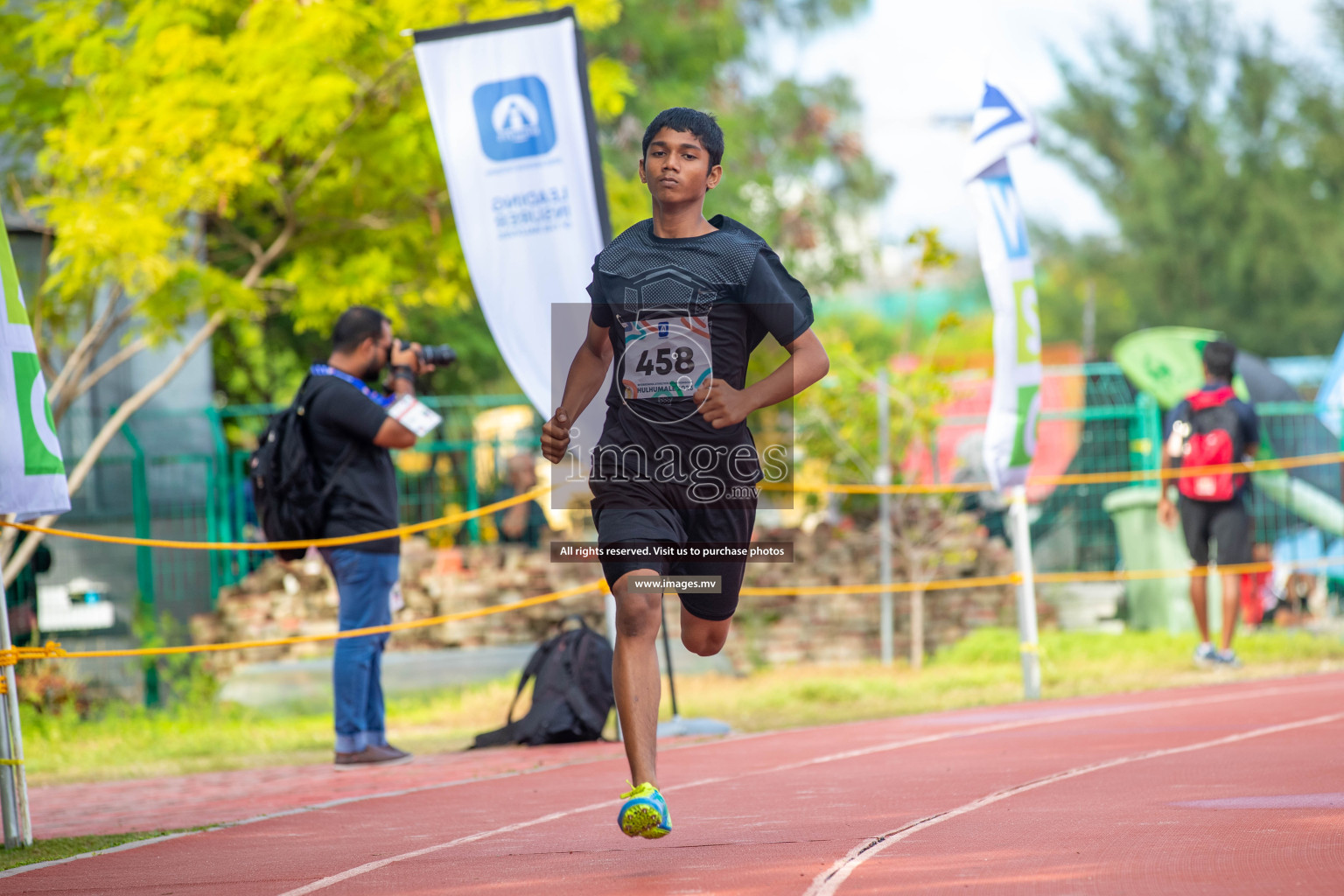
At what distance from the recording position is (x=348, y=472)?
830 cm

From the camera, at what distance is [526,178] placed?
28.4ft

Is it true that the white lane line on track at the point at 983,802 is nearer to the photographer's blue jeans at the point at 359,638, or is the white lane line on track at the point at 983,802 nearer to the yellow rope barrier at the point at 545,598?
the yellow rope barrier at the point at 545,598

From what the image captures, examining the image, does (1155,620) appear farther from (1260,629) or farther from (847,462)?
(847,462)

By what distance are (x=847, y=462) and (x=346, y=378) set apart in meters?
7.21

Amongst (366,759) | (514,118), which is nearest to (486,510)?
(366,759)

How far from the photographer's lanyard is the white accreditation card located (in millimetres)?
202

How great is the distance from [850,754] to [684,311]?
3.35 meters

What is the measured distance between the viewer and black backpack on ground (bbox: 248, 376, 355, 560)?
27.0 ft

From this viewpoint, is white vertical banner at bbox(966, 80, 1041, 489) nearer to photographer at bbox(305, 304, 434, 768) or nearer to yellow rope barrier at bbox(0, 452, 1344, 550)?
yellow rope barrier at bbox(0, 452, 1344, 550)

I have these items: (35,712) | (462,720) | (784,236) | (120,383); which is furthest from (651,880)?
(784,236)

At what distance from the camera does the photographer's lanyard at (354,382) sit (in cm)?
831

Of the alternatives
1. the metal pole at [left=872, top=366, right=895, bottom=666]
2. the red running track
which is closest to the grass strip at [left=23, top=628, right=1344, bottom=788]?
the metal pole at [left=872, top=366, right=895, bottom=666]

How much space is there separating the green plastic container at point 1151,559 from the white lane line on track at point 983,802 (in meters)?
5.91

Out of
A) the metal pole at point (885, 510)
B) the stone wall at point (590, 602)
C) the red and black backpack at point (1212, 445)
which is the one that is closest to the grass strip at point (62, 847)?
the stone wall at point (590, 602)
